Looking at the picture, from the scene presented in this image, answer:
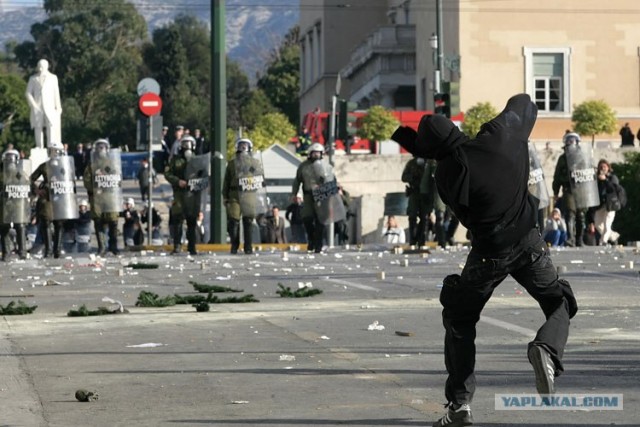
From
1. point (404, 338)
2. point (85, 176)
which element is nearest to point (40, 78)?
point (85, 176)

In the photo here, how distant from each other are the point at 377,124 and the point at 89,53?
63.1m

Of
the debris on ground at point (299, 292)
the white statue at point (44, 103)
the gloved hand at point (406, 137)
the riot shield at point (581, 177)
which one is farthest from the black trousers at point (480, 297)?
the white statue at point (44, 103)

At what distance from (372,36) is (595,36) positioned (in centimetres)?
1656

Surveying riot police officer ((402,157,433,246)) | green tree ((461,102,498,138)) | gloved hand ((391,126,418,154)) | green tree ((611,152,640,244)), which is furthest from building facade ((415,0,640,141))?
gloved hand ((391,126,418,154))

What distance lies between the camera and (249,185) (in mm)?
27656

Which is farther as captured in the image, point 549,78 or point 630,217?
point 549,78

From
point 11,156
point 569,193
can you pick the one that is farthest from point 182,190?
point 569,193

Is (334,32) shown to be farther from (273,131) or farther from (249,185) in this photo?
(249,185)

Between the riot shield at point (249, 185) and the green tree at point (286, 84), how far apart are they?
3350 inches

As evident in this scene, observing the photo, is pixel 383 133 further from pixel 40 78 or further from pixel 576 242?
pixel 576 242

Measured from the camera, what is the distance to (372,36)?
77.4 meters

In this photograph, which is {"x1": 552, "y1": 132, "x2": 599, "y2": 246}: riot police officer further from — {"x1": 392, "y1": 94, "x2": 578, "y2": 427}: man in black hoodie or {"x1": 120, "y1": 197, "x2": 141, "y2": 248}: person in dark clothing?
{"x1": 392, "y1": 94, "x2": 578, "y2": 427}: man in black hoodie

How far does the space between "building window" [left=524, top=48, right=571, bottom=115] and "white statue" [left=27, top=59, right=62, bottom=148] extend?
2055 cm

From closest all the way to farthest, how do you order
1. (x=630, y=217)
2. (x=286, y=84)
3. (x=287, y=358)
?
(x=287, y=358), (x=630, y=217), (x=286, y=84)
